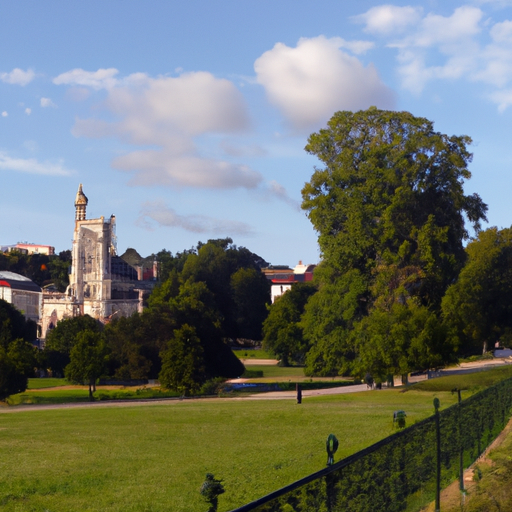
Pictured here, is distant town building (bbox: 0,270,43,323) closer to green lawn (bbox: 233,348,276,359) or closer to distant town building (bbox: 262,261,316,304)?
green lawn (bbox: 233,348,276,359)

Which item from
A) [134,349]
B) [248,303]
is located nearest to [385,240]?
[134,349]

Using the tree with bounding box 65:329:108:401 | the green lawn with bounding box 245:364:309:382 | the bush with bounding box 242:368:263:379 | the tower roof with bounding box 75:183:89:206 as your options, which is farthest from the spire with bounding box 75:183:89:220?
the tree with bounding box 65:329:108:401

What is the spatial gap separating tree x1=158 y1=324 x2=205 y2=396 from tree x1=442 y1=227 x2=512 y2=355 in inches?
717

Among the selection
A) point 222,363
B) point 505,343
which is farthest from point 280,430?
point 222,363

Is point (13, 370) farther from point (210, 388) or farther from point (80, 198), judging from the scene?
point (80, 198)

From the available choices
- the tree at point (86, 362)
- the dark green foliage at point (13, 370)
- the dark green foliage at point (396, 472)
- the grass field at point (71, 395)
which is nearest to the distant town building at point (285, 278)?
the grass field at point (71, 395)

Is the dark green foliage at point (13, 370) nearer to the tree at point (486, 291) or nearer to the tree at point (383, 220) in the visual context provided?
the tree at point (383, 220)

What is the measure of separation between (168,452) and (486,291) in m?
38.3

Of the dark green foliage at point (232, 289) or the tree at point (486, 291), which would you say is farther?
the dark green foliage at point (232, 289)

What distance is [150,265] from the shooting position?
16738 cm

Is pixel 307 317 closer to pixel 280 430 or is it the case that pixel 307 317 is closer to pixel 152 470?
pixel 280 430

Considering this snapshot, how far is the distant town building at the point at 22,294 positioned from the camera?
115688 mm

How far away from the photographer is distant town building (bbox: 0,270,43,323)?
11569 centimetres

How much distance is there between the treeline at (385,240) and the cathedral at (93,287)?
6814 centimetres
